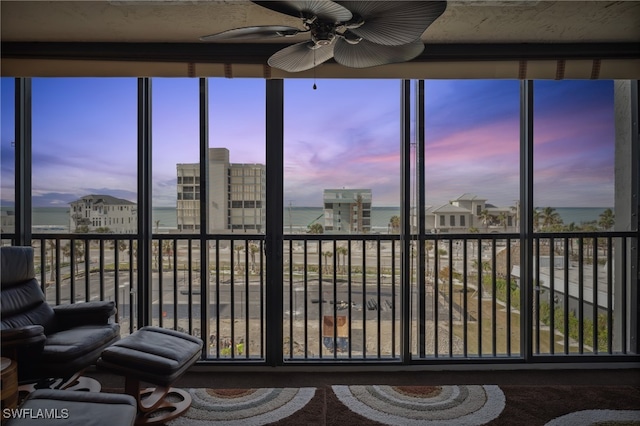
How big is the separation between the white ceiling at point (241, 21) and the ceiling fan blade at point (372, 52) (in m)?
0.92

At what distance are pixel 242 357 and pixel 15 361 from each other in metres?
1.51

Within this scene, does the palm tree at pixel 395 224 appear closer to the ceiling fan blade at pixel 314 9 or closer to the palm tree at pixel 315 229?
the palm tree at pixel 315 229

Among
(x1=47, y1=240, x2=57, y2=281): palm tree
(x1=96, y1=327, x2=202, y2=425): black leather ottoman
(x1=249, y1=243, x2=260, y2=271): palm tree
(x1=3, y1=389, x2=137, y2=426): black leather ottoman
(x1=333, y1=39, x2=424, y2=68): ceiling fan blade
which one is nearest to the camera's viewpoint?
(x1=3, y1=389, x2=137, y2=426): black leather ottoman

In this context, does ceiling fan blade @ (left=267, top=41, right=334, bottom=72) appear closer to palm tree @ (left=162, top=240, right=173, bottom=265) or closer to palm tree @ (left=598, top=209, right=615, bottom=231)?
palm tree @ (left=162, top=240, right=173, bottom=265)

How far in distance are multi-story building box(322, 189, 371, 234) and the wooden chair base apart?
168cm

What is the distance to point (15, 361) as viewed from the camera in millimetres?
1827

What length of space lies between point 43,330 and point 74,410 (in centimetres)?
86

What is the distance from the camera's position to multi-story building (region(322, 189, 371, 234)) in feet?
9.50

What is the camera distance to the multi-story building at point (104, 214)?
2904 mm

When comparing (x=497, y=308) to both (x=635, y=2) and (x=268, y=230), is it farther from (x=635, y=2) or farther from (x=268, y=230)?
(x=635, y=2)

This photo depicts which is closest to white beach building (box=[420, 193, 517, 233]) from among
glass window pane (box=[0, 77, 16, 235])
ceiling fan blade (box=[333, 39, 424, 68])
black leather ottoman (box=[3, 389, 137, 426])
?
ceiling fan blade (box=[333, 39, 424, 68])

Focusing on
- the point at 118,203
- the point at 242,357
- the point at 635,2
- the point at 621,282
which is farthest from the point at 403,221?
the point at 118,203

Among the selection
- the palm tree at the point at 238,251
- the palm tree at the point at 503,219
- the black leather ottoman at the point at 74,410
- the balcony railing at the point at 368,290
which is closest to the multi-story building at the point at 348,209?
the balcony railing at the point at 368,290

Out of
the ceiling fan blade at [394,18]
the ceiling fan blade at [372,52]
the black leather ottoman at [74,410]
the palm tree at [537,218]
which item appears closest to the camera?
the ceiling fan blade at [394,18]
